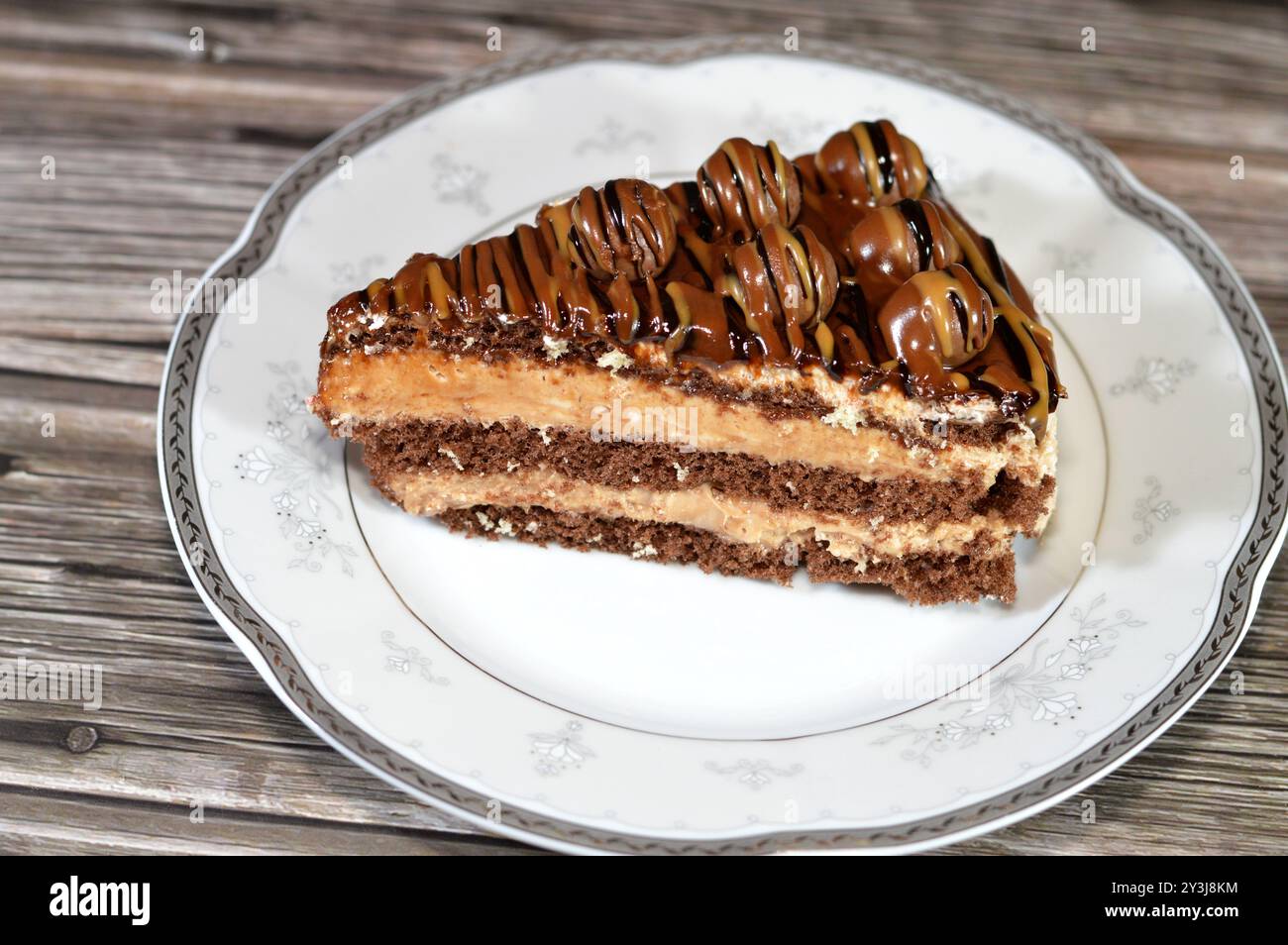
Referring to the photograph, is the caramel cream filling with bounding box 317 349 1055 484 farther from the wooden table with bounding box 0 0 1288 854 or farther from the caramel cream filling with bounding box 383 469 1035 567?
the wooden table with bounding box 0 0 1288 854

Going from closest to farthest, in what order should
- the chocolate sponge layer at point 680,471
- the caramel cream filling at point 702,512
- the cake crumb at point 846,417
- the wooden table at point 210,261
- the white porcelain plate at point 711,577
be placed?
1. the white porcelain plate at point 711,577
2. the wooden table at point 210,261
3. the cake crumb at point 846,417
4. the chocolate sponge layer at point 680,471
5. the caramel cream filling at point 702,512

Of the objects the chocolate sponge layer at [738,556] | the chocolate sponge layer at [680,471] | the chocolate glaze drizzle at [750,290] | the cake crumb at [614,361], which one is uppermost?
the chocolate glaze drizzle at [750,290]

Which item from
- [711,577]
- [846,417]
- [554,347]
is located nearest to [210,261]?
[554,347]

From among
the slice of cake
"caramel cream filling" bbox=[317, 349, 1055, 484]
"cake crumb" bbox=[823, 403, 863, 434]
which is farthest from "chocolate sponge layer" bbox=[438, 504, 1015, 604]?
"cake crumb" bbox=[823, 403, 863, 434]

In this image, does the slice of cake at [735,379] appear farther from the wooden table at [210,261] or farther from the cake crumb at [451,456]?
the wooden table at [210,261]

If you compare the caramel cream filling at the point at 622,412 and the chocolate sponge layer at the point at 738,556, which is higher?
the caramel cream filling at the point at 622,412

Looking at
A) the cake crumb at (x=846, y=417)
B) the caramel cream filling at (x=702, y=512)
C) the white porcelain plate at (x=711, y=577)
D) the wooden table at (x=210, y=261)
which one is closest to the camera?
the white porcelain plate at (x=711, y=577)

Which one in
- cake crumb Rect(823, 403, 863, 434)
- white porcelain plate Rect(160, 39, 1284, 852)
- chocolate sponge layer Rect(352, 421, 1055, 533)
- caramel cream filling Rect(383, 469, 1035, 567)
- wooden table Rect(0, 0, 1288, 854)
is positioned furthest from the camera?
caramel cream filling Rect(383, 469, 1035, 567)

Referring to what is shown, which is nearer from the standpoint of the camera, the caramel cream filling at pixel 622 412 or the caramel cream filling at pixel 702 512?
the caramel cream filling at pixel 622 412

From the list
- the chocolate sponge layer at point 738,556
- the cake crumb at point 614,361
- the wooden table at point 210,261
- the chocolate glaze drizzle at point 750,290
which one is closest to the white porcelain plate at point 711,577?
the chocolate sponge layer at point 738,556
